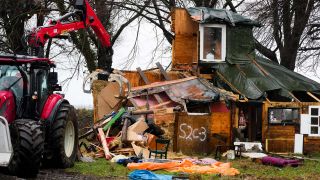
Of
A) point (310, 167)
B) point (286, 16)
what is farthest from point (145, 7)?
point (310, 167)

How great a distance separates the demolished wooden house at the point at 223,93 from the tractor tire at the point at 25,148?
935 cm

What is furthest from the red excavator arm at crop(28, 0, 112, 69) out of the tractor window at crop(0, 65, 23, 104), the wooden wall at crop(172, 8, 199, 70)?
the wooden wall at crop(172, 8, 199, 70)

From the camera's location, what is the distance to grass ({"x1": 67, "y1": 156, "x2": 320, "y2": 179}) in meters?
14.1

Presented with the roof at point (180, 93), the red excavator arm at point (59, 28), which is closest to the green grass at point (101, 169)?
the red excavator arm at point (59, 28)

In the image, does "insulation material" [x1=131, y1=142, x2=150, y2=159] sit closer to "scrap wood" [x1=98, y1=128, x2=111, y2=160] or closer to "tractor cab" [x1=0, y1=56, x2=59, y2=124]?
"scrap wood" [x1=98, y1=128, x2=111, y2=160]

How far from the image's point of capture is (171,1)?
30.2 meters

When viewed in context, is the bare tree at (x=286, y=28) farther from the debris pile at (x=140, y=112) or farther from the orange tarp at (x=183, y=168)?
the orange tarp at (x=183, y=168)

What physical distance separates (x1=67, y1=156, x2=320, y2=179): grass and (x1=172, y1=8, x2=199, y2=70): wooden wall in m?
8.57

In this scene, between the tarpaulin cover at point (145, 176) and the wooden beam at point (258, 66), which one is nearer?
the tarpaulin cover at point (145, 176)

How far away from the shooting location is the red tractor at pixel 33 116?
1144cm

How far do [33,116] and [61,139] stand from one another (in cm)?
97

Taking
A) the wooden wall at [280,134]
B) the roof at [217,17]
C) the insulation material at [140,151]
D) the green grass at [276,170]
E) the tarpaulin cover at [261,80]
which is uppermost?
the roof at [217,17]

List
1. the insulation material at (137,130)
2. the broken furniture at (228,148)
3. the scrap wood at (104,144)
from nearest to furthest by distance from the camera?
the scrap wood at (104,144)
the insulation material at (137,130)
the broken furniture at (228,148)

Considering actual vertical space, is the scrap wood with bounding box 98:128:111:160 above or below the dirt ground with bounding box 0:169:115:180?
above
